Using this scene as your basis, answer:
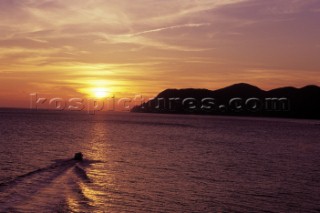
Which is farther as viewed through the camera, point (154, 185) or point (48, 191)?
point (154, 185)

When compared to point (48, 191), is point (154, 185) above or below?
below

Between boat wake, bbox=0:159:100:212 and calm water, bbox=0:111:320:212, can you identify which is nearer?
boat wake, bbox=0:159:100:212

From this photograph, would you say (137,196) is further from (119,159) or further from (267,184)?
(119,159)

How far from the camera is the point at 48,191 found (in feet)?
85.0

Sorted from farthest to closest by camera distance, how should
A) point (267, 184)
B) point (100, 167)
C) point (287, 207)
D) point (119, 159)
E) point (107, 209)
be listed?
point (119, 159) < point (100, 167) < point (267, 184) < point (287, 207) < point (107, 209)

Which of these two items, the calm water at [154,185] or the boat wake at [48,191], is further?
the calm water at [154,185]

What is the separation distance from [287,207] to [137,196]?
10.3 m

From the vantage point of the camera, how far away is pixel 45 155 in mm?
47938

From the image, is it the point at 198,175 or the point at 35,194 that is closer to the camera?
the point at 35,194

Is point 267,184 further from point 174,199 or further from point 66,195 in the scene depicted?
point 66,195

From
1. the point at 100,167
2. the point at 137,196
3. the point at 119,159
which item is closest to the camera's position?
the point at 137,196

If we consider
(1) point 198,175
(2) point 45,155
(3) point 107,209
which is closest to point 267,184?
(1) point 198,175

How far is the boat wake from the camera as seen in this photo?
21.9 m

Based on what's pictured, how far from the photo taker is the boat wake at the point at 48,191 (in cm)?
2194
